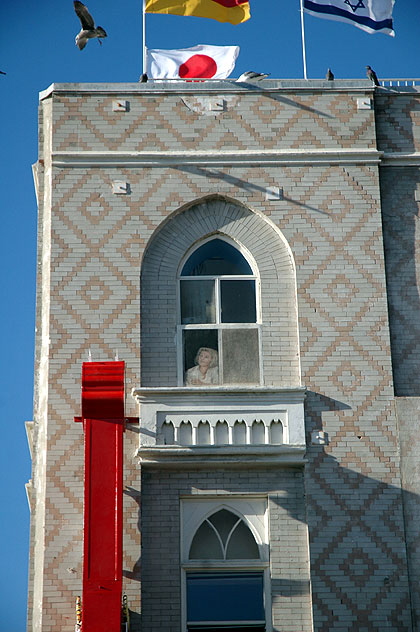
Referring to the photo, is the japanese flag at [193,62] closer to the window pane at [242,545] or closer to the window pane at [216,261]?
the window pane at [216,261]

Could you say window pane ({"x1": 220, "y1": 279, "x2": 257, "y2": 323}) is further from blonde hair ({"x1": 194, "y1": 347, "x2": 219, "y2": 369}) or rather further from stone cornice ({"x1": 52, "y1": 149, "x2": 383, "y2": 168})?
stone cornice ({"x1": 52, "y1": 149, "x2": 383, "y2": 168})

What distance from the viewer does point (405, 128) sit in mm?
24781

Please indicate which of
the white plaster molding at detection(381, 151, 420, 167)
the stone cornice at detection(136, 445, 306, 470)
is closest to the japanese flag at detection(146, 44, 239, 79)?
the white plaster molding at detection(381, 151, 420, 167)

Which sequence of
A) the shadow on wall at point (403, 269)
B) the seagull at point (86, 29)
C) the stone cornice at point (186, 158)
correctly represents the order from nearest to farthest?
the shadow on wall at point (403, 269), the stone cornice at point (186, 158), the seagull at point (86, 29)

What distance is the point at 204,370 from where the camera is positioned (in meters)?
23.0

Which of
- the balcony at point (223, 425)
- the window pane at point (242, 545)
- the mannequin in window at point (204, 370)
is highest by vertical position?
the mannequin in window at point (204, 370)

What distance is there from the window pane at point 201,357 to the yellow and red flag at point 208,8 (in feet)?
22.2

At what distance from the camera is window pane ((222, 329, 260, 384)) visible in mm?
22938

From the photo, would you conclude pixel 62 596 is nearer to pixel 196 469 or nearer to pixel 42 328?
pixel 196 469

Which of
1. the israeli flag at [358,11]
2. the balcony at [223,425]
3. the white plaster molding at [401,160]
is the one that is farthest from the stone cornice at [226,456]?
the israeli flag at [358,11]

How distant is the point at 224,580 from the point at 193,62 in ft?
35.5

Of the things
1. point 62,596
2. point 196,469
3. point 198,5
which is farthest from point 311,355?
point 198,5

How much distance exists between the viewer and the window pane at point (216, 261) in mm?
23719

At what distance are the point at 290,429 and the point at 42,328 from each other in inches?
192
